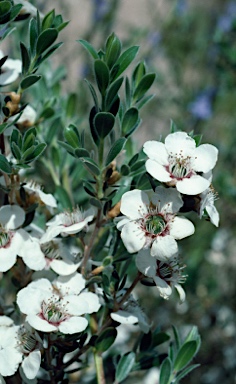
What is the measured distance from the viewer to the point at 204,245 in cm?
202

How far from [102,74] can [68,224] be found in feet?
0.64

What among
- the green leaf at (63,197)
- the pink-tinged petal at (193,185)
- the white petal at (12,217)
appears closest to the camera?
the pink-tinged petal at (193,185)

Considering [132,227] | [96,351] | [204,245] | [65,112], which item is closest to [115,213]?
[132,227]

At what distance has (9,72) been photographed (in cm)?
89

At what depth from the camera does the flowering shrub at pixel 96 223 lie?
729 millimetres

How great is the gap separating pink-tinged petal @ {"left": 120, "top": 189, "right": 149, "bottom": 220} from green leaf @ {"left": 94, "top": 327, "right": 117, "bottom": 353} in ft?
0.55

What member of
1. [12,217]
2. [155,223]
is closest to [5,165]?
[12,217]

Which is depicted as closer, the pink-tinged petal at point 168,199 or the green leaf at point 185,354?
the pink-tinged petal at point 168,199

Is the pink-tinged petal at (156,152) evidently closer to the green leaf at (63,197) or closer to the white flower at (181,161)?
the white flower at (181,161)

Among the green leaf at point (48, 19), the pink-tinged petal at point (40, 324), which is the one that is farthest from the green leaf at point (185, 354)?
the green leaf at point (48, 19)

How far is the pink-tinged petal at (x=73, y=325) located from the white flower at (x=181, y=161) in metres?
0.19

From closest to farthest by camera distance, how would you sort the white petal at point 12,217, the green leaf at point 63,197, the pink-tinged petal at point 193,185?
the pink-tinged petal at point 193,185, the white petal at point 12,217, the green leaf at point 63,197

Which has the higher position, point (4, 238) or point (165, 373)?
point (4, 238)

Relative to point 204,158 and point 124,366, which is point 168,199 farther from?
point 124,366
